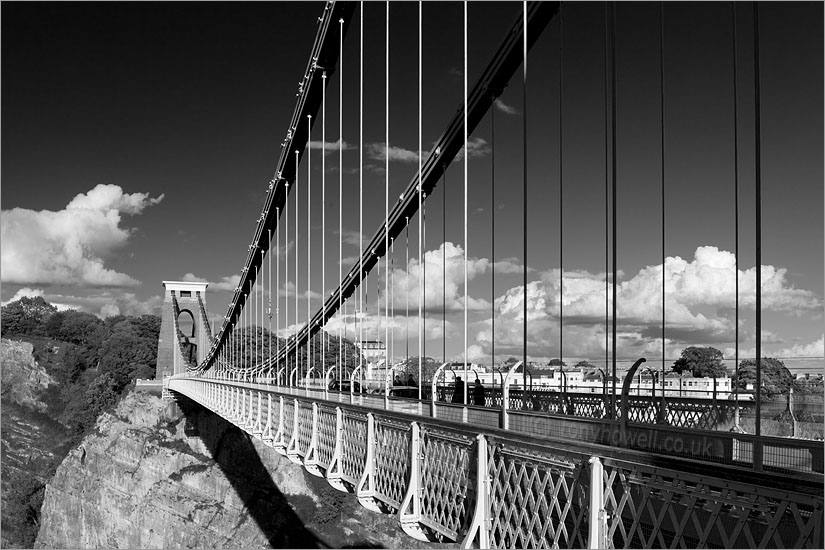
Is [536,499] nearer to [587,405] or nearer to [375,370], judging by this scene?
[587,405]

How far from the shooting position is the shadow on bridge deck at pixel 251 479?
4053 cm

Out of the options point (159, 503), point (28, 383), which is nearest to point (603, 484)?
point (159, 503)

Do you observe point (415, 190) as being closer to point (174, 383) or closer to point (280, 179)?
point (280, 179)

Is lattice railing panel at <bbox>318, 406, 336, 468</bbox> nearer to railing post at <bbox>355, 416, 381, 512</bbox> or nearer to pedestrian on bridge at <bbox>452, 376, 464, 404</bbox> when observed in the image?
railing post at <bbox>355, 416, 381, 512</bbox>

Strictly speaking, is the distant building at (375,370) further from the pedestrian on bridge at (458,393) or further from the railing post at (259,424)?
the railing post at (259,424)

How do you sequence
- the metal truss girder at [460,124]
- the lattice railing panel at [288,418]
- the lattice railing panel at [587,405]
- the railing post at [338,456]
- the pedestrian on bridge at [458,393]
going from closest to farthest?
the railing post at [338,456] < the lattice railing panel at [288,418] < the metal truss girder at [460,124] < the lattice railing panel at [587,405] < the pedestrian on bridge at [458,393]

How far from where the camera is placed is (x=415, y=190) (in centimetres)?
2050

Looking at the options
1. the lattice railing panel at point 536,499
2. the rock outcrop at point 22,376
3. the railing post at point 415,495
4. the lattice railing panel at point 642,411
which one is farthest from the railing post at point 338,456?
the rock outcrop at point 22,376

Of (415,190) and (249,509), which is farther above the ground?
(415,190)

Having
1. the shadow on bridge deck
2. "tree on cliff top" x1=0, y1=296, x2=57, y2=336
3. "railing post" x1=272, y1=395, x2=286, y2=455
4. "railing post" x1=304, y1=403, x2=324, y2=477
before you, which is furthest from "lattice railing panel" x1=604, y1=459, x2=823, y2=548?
"tree on cliff top" x1=0, y1=296, x2=57, y2=336

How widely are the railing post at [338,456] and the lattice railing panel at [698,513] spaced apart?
19.4 ft

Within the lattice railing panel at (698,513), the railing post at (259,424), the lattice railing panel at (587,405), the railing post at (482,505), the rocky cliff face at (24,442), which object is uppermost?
the lattice railing panel at (698,513)

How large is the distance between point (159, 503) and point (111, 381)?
26.0 metres

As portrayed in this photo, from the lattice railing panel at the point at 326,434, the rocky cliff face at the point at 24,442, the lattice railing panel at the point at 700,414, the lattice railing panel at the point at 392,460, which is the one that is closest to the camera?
the lattice railing panel at the point at 392,460
